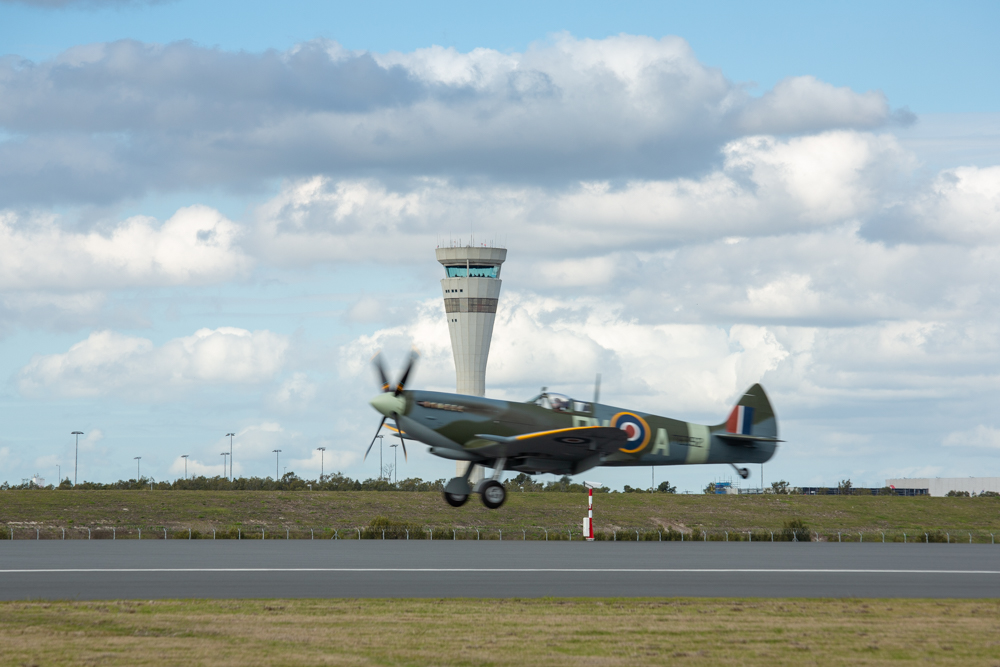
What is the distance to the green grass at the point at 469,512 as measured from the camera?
142250 millimetres

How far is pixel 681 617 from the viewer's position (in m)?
42.9

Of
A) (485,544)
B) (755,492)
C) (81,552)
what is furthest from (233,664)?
(755,492)

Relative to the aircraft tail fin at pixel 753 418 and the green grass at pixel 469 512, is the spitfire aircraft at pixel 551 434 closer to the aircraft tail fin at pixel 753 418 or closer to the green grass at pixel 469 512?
the aircraft tail fin at pixel 753 418

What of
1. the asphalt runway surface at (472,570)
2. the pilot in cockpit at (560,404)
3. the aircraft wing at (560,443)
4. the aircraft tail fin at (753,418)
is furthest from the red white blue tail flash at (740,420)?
the asphalt runway surface at (472,570)

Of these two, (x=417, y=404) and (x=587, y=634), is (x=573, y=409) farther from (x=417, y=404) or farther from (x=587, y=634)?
(x=587, y=634)

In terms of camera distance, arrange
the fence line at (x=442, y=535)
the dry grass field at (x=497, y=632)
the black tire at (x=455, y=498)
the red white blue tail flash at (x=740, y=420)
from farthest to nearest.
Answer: the fence line at (x=442, y=535) → the red white blue tail flash at (x=740, y=420) → the black tire at (x=455, y=498) → the dry grass field at (x=497, y=632)

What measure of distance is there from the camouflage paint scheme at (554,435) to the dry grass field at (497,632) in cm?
625

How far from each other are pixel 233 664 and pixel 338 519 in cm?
12158

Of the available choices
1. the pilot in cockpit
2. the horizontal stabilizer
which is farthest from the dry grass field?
the pilot in cockpit

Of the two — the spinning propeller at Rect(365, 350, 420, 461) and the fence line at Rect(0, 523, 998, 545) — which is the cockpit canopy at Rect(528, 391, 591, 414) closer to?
the spinning propeller at Rect(365, 350, 420, 461)

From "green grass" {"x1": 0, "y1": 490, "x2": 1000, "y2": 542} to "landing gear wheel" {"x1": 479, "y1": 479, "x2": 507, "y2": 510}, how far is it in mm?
103738

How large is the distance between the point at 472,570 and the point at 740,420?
32782 millimetres

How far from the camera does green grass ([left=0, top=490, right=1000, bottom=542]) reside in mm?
142250

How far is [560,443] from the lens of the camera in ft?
114
